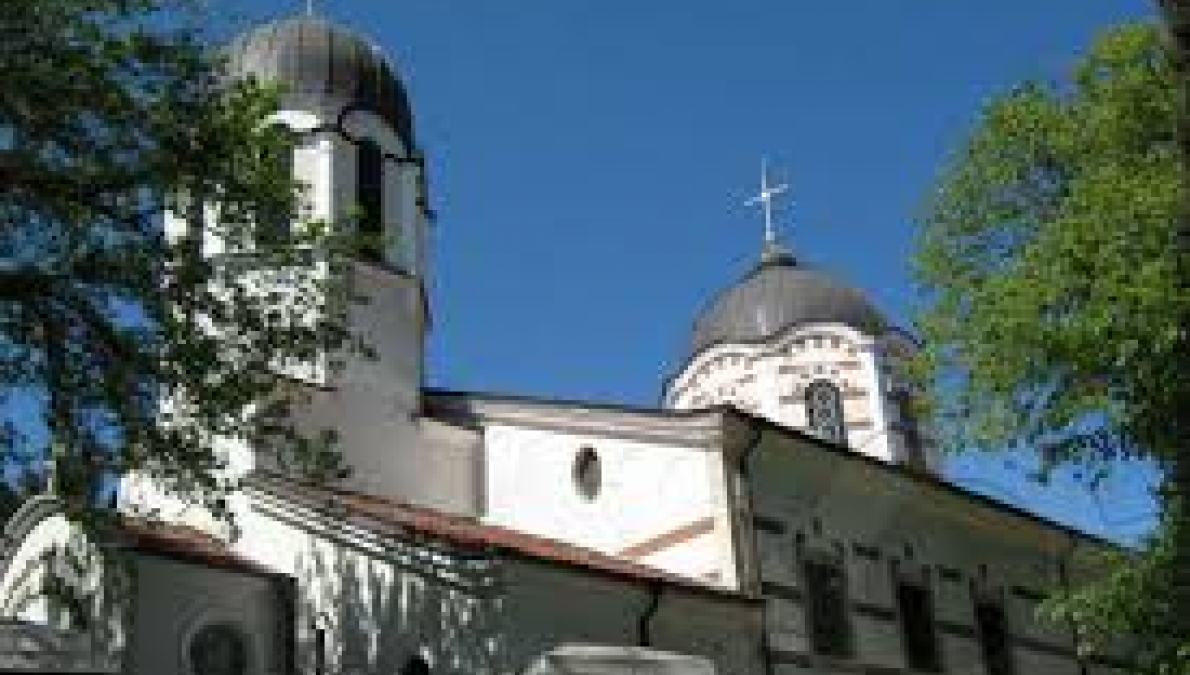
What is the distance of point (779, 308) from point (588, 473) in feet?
58.4

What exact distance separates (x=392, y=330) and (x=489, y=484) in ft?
9.61

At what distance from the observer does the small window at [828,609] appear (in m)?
20.8

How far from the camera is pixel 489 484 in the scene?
23.8m

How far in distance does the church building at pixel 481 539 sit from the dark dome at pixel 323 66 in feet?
0.18

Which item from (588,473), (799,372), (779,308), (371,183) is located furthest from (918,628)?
(779,308)

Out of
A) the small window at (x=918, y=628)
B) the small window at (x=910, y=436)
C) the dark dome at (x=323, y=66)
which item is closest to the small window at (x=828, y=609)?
the small window at (x=918, y=628)

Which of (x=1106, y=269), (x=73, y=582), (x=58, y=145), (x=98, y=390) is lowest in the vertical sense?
(x=73, y=582)

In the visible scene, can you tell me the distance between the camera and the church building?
687 inches

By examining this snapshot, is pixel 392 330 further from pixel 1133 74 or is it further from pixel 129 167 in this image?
pixel 1133 74

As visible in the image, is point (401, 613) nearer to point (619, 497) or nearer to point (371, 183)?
point (619, 497)

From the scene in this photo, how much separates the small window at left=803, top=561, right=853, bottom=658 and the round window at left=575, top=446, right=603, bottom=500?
10.8 ft

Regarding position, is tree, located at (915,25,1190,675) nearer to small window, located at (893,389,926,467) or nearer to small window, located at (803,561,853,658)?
small window, located at (803,561,853,658)

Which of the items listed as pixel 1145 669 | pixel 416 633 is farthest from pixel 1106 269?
pixel 416 633

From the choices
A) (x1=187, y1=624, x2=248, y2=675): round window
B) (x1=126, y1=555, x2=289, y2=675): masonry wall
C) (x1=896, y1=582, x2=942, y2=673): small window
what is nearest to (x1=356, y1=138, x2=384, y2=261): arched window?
(x1=126, y1=555, x2=289, y2=675): masonry wall
